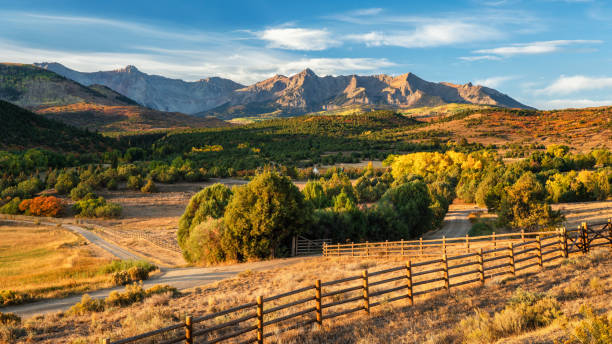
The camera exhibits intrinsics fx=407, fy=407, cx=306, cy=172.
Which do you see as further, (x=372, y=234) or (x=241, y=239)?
(x=372, y=234)

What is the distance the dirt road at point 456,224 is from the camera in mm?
42719

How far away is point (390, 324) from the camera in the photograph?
9.77 metres

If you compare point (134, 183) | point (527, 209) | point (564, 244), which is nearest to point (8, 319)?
point (564, 244)

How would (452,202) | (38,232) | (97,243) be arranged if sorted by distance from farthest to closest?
(452,202) < (38,232) < (97,243)

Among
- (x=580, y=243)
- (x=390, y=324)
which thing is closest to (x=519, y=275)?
(x=580, y=243)

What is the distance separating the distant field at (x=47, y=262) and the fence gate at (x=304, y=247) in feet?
39.1

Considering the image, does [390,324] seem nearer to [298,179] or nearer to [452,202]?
[452,202]

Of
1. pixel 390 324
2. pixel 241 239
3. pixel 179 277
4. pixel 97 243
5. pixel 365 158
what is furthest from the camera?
pixel 365 158

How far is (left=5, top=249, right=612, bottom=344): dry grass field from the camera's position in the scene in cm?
894

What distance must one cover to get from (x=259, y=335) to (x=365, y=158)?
105602 mm

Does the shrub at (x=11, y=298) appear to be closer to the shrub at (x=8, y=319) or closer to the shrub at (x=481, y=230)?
the shrub at (x=8, y=319)

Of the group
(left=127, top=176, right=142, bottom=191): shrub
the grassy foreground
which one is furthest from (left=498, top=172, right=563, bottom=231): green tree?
(left=127, top=176, right=142, bottom=191): shrub

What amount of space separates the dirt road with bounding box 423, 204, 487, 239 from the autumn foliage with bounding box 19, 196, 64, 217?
1952 inches

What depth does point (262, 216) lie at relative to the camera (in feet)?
87.9
